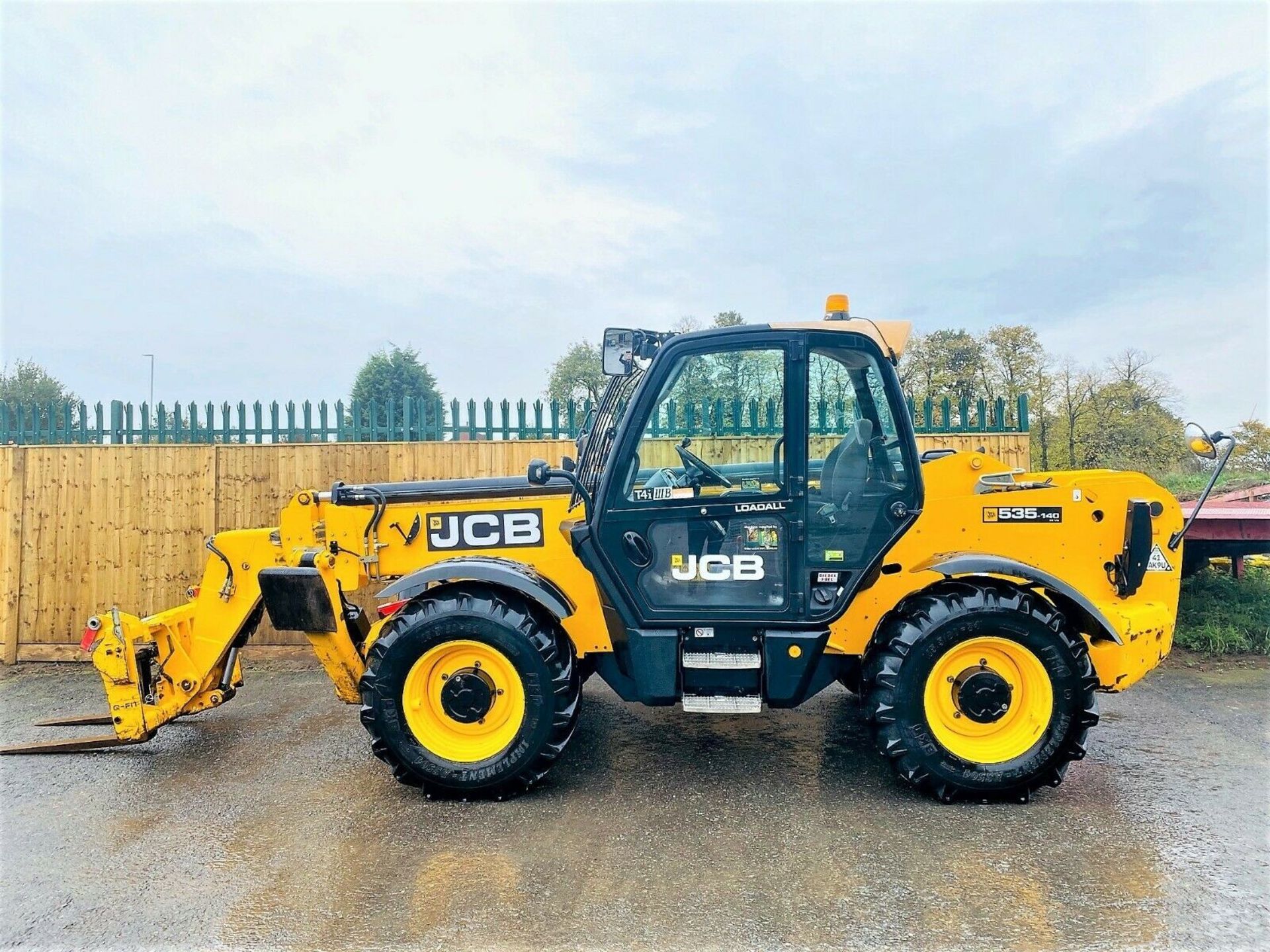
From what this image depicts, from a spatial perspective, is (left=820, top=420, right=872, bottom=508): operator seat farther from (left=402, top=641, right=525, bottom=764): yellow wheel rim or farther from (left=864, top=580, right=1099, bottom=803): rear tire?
(left=402, top=641, right=525, bottom=764): yellow wheel rim

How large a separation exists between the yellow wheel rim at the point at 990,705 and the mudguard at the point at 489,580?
1.93 meters

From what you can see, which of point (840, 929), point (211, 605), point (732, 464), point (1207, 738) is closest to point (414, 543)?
point (211, 605)

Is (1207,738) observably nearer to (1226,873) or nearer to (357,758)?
(1226,873)

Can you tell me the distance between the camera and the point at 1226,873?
3.05 m

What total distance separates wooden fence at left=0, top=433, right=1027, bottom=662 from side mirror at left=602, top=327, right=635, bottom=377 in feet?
9.06

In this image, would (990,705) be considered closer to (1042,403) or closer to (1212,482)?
(1212,482)

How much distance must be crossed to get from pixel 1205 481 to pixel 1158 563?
775cm

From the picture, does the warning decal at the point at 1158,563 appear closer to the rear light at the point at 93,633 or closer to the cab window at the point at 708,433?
the cab window at the point at 708,433

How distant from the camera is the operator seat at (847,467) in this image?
3.96 metres

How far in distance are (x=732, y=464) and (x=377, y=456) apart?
4.15 m

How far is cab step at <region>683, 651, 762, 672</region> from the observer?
396cm

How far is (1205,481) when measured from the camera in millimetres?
10195

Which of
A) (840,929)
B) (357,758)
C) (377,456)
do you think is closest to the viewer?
(840,929)

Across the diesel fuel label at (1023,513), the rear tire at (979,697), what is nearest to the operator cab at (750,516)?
the rear tire at (979,697)
